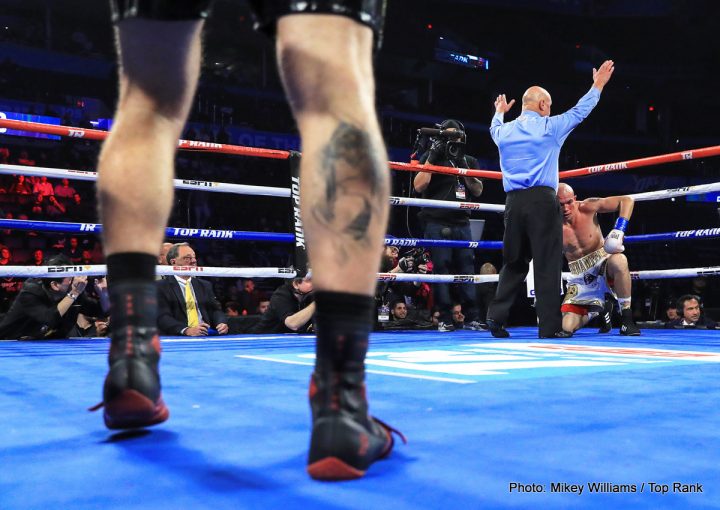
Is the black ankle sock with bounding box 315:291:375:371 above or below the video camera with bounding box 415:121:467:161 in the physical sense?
below

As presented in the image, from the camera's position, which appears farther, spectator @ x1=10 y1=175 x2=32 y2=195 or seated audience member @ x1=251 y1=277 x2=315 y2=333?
spectator @ x1=10 y1=175 x2=32 y2=195

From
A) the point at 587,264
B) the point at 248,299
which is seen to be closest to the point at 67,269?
the point at 587,264

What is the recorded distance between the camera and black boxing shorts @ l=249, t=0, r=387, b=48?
2.32ft

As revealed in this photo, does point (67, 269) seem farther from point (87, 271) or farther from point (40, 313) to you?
point (40, 313)

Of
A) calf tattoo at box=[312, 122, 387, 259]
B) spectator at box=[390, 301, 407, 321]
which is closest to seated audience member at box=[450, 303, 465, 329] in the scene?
A: spectator at box=[390, 301, 407, 321]

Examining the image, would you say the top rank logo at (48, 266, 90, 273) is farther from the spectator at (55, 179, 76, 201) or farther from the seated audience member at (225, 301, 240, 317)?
the spectator at (55, 179, 76, 201)

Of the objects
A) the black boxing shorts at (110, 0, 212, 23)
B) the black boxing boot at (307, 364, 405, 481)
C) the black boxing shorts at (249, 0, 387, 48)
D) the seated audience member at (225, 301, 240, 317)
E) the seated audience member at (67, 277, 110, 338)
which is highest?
the black boxing shorts at (110, 0, 212, 23)

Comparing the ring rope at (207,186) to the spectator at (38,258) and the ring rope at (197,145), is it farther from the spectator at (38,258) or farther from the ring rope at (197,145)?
the spectator at (38,258)

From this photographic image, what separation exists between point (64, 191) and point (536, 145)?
6809 mm

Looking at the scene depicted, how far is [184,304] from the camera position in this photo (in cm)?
364

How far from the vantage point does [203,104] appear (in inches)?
410

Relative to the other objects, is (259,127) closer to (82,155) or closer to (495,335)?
(82,155)

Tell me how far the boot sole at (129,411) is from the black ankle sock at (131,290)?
0.09 metres

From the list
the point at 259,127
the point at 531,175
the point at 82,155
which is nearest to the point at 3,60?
the point at 82,155
